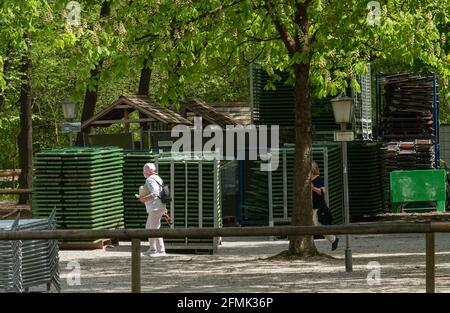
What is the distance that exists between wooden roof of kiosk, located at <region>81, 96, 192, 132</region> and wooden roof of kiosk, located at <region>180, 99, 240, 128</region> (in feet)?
10.3

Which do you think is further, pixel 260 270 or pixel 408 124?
pixel 408 124

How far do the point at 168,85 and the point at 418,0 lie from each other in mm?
4637

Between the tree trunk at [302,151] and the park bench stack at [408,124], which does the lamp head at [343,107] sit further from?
the park bench stack at [408,124]

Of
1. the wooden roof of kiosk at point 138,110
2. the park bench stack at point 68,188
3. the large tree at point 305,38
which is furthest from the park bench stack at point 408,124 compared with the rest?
the park bench stack at point 68,188

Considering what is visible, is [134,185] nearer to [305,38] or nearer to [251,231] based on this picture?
[305,38]

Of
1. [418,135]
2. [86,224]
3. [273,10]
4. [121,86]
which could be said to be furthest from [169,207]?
[121,86]

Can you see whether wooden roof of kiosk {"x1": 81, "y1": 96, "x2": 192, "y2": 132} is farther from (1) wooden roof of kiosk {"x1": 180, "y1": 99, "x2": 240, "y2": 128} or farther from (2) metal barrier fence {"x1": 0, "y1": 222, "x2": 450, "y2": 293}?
(2) metal barrier fence {"x1": 0, "y1": 222, "x2": 450, "y2": 293}

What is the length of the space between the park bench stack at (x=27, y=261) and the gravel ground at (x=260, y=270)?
1.59 meters

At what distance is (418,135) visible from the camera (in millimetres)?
34625

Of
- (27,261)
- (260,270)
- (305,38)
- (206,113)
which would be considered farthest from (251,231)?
(206,113)

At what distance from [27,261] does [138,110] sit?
63.3 ft

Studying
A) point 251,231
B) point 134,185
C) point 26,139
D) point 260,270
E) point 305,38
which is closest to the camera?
point 251,231

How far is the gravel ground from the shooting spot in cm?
1812

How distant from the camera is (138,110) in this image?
35.1m
